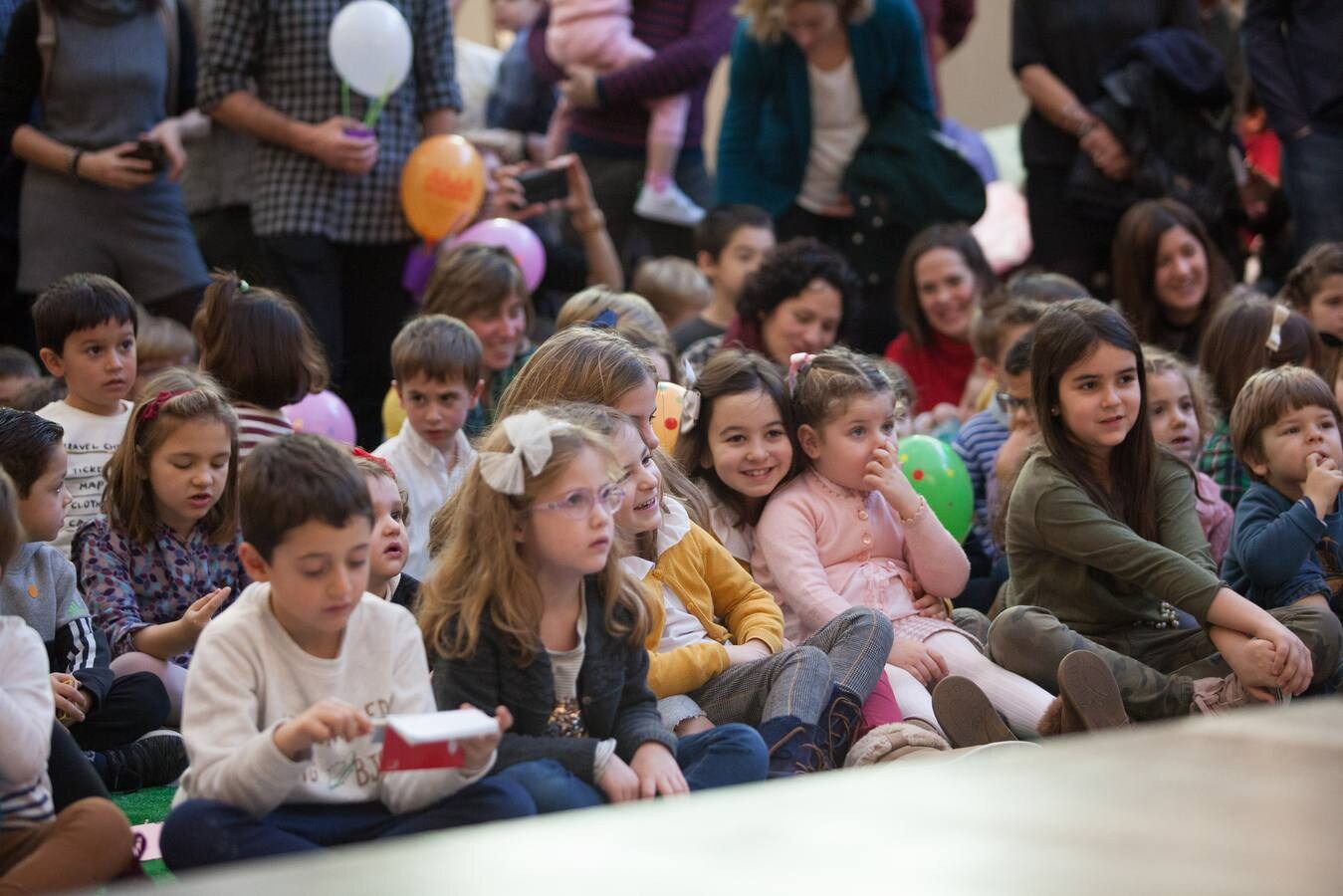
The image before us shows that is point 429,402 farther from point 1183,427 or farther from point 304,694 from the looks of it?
point 1183,427

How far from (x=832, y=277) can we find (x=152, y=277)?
1767 mm

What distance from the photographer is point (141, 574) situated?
3.15 meters

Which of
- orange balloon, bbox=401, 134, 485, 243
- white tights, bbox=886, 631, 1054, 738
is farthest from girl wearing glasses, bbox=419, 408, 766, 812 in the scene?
orange balloon, bbox=401, 134, 485, 243

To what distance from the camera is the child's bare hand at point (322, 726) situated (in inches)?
77.7

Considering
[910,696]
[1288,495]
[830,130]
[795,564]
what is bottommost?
[910,696]

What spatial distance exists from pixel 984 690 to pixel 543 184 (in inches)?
95.7

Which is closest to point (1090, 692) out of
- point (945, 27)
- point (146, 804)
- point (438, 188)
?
point (146, 804)

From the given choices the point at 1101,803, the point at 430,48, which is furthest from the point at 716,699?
the point at 430,48

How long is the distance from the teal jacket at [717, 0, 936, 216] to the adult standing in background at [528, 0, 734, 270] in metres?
0.12

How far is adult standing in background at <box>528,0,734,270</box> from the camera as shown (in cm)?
513

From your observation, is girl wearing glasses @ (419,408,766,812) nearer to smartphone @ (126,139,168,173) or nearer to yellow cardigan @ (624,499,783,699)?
yellow cardigan @ (624,499,783,699)

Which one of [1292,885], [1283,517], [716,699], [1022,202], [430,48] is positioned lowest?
[716,699]

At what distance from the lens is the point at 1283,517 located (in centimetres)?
317

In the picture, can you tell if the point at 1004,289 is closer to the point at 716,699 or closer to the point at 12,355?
the point at 716,699
